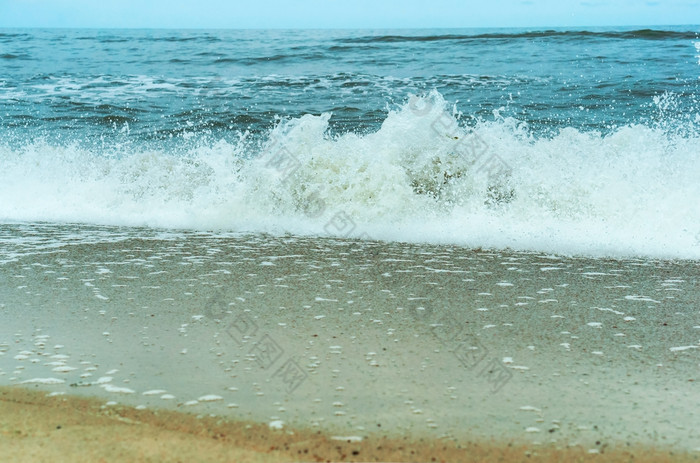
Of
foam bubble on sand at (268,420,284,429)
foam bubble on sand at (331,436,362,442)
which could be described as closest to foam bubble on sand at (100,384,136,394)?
foam bubble on sand at (268,420,284,429)

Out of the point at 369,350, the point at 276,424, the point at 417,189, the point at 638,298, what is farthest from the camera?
the point at 417,189

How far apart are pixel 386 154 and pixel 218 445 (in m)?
4.58

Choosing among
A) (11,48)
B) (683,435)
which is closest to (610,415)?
(683,435)

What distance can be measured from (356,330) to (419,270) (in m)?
1.19

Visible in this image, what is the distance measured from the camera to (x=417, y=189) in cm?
605

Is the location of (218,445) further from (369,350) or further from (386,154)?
(386,154)

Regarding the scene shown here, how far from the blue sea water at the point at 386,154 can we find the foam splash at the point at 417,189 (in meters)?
0.02

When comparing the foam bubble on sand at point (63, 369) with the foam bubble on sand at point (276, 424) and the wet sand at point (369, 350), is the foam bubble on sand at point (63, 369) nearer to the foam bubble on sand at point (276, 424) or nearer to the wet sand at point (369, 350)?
the wet sand at point (369, 350)

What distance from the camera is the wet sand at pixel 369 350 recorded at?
1817mm

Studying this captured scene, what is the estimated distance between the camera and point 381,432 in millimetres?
1792

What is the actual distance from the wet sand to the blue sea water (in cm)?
123

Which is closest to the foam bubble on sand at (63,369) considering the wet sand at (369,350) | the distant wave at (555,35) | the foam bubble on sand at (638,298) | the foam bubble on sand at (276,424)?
the wet sand at (369,350)

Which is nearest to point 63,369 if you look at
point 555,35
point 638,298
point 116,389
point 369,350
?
point 116,389

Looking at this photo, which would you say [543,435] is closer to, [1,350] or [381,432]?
[381,432]
